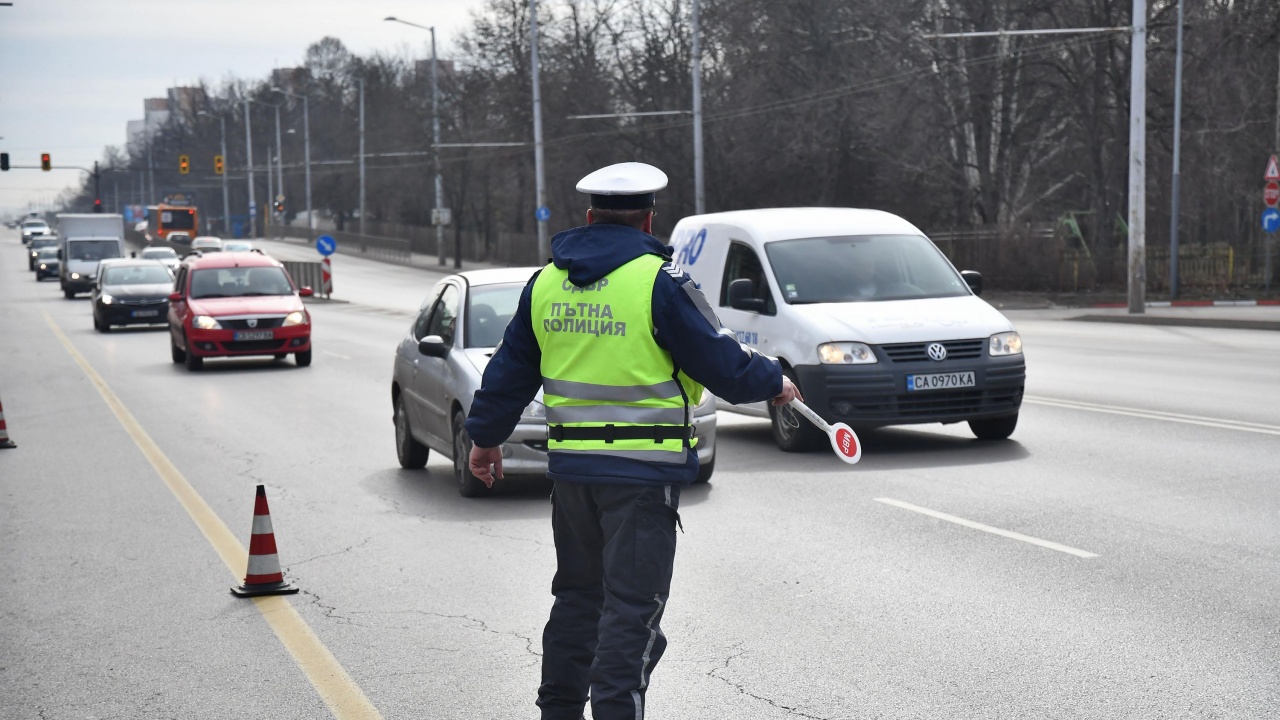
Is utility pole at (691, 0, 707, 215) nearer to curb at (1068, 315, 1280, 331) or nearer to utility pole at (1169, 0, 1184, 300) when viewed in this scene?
utility pole at (1169, 0, 1184, 300)

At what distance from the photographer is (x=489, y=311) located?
11.3 metres

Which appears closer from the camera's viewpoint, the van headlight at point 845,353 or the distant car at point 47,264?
the van headlight at point 845,353

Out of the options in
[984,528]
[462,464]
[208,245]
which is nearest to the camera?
[984,528]

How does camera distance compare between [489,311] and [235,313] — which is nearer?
[489,311]

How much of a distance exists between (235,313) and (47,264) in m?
51.3

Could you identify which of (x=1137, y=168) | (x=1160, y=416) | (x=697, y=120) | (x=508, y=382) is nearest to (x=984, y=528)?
(x=508, y=382)

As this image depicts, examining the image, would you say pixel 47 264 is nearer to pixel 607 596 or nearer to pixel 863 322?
pixel 863 322

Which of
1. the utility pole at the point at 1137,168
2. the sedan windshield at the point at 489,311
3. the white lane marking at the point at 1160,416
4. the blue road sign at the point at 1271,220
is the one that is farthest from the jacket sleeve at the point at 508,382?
the blue road sign at the point at 1271,220

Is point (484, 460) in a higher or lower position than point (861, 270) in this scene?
lower

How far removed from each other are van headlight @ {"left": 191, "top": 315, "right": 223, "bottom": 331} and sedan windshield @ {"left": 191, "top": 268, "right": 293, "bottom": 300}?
109 centimetres

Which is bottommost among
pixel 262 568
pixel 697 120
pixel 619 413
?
pixel 262 568

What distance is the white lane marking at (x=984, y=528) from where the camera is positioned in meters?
7.89

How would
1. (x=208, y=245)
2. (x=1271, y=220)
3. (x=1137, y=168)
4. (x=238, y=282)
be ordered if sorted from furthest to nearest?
(x=208, y=245) < (x=1271, y=220) < (x=1137, y=168) < (x=238, y=282)

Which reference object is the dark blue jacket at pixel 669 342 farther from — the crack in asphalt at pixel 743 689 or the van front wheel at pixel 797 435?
the van front wheel at pixel 797 435
